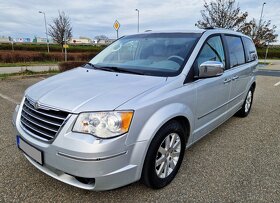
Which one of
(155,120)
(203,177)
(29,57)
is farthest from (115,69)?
(29,57)

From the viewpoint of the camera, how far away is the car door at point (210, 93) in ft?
9.02

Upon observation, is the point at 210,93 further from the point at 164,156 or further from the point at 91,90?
the point at 91,90

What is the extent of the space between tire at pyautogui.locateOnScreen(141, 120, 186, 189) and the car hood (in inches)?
18.7

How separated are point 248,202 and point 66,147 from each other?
70.8 inches

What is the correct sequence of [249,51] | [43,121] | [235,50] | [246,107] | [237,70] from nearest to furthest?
[43,121]
[237,70]
[235,50]
[249,51]
[246,107]

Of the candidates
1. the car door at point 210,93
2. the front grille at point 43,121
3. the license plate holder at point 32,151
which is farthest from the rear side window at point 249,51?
the license plate holder at point 32,151

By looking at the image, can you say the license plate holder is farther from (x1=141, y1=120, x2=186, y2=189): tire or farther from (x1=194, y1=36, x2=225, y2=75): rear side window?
(x1=194, y1=36, x2=225, y2=75): rear side window

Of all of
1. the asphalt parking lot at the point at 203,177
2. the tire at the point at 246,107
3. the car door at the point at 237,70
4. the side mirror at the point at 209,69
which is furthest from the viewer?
the tire at the point at 246,107

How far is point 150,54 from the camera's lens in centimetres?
302

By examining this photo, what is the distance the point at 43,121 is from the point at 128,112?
2.58 ft

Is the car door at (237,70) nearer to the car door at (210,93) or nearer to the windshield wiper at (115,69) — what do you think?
the car door at (210,93)

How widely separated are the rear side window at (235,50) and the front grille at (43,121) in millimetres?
2800

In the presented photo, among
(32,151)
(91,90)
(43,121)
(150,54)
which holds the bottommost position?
(32,151)

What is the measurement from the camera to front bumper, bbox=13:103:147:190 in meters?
1.81
